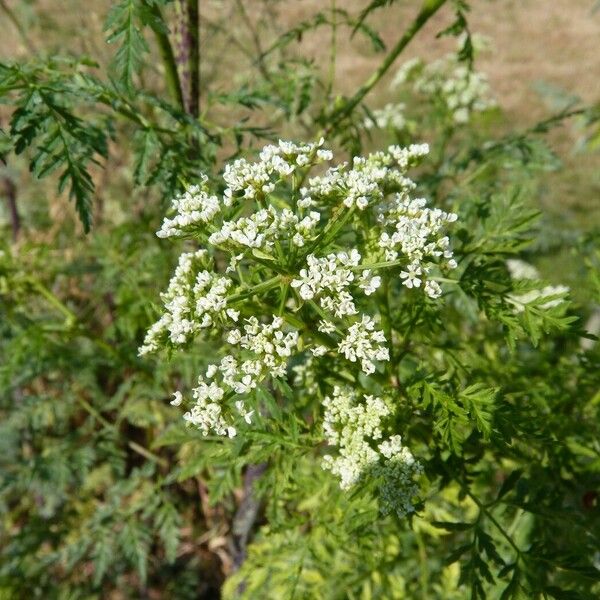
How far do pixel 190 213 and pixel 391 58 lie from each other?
1327mm

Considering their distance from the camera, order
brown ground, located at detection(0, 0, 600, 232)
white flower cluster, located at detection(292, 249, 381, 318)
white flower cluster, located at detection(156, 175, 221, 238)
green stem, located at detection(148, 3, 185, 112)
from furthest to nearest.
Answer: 1. brown ground, located at detection(0, 0, 600, 232)
2. green stem, located at detection(148, 3, 185, 112)
3. white flower cluster, located at detection(156, 175, 221, 238)
4. white flower cluster, located at detection(292, 249, 381, 318)

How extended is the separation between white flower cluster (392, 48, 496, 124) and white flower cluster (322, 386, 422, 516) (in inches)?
109

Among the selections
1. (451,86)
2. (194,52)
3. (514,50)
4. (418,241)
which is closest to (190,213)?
(418,241)

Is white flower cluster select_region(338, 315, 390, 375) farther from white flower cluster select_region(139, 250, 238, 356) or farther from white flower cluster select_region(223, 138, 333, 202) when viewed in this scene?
white flower cluster select_region(223, 138, 333, 202)

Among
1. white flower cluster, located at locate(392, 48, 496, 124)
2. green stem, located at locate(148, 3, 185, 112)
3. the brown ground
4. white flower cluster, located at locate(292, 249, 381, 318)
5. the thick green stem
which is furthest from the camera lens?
the brown ground

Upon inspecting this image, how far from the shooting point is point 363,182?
5.51ft

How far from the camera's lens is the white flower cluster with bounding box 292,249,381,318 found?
1.54m

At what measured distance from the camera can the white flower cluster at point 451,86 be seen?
13.3ft

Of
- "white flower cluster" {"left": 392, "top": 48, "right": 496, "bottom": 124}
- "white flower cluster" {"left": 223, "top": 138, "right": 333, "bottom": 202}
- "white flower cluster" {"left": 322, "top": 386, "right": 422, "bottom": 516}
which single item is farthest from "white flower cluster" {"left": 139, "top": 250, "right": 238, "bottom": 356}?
"white flower cluster" {"left": 392, "top": 48, "right": 496, "bottom": 124}

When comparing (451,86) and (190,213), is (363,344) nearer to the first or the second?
(190,213)

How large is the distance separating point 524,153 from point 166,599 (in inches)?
133

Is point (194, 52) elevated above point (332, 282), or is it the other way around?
point (194, 52)

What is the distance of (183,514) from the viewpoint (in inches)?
167

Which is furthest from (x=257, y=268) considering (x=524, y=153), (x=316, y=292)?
(x=524, y=153)
